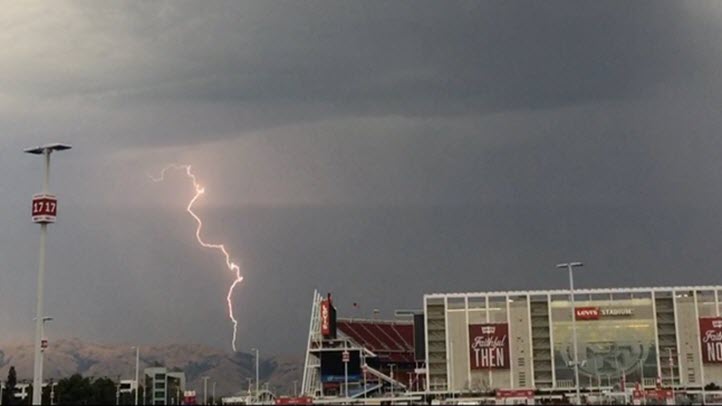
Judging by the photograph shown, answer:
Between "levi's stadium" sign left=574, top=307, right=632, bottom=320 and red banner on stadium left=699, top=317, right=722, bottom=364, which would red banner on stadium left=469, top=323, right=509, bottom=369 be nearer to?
"levi's stadium" sign left=574, top=307, right=632, bottom=320

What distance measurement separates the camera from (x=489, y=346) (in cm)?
15488

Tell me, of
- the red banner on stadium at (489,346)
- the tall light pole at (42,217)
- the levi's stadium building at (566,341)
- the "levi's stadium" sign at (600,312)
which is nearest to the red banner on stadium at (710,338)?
the levi's stadium building at (566,341)

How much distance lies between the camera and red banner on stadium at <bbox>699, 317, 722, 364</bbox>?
5901 inches

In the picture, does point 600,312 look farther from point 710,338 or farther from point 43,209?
point 43,209

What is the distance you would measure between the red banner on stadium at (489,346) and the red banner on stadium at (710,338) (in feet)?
98.4

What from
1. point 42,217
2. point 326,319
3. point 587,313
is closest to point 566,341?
point 587,313

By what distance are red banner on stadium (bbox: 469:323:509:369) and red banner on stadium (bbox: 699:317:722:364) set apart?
3001 cm

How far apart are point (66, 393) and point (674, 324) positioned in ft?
313

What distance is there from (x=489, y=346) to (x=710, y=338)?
111 ft

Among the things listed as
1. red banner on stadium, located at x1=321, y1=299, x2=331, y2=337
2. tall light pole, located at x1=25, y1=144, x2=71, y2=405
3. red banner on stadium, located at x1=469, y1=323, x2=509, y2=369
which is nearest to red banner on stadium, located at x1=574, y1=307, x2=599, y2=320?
red banner on stadium, located at x1=469, y1=323, x2=509, y2=369

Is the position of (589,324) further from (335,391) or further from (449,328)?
(335,391)

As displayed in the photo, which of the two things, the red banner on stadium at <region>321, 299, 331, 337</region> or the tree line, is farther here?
the red banner on stadium at <region>321, 299, 331, 337</region>

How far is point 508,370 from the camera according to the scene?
15400 cm

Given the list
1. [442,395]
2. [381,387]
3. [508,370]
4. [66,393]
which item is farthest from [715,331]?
[66,393]
